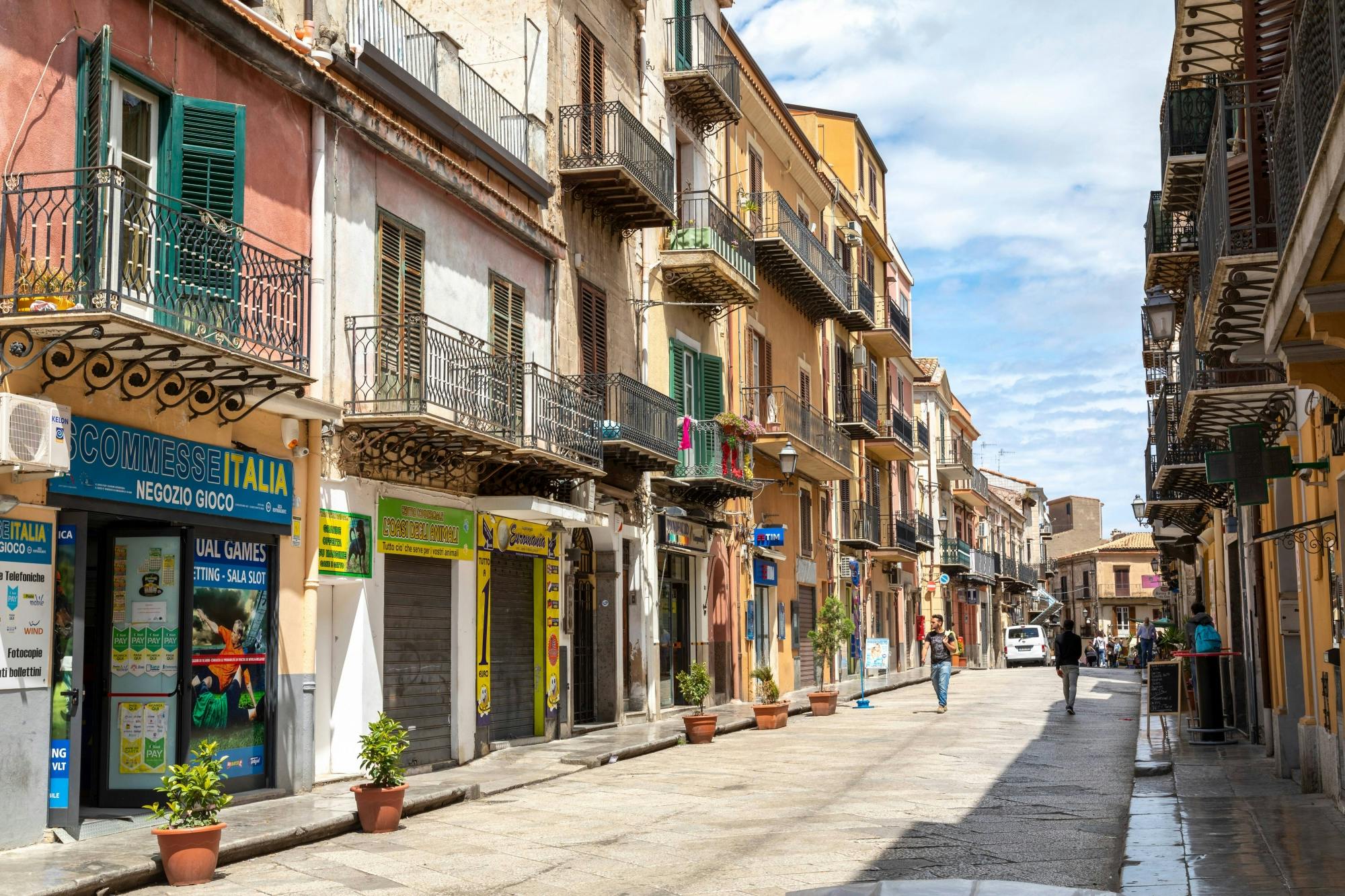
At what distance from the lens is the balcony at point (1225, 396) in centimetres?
1452

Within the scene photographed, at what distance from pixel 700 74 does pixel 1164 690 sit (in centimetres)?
1299

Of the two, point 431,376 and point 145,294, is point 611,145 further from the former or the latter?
point 145,294

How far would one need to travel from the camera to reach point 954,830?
1151cm

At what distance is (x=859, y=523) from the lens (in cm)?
4109

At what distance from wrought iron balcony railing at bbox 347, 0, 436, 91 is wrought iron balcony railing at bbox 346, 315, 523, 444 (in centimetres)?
→ 302

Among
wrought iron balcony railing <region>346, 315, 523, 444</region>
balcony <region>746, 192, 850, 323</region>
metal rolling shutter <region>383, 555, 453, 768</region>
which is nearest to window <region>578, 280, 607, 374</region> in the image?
wrought iron balcony railing <region>346, 315, 523, 444</region>

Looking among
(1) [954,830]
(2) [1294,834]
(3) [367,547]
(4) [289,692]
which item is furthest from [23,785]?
(2) [1294,834]

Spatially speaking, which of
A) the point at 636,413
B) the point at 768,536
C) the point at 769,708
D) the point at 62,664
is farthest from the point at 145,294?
the point at 768,536

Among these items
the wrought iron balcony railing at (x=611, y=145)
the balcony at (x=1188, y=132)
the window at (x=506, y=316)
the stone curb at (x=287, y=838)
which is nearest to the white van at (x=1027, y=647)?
the wrought iron balcony railing at (x=611, y=145)

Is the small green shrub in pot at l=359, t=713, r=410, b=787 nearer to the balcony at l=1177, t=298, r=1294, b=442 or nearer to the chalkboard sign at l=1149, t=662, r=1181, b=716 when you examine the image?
the balcony at l=1177, t=298, r=1294, b=442

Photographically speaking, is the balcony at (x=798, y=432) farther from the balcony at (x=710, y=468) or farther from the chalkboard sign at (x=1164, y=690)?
the chalkboard sign at (x=1164, y=690)

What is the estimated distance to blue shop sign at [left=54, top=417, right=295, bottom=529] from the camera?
11.1 m

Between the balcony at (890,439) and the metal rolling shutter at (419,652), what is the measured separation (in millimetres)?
24515

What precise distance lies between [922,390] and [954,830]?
4840 centimetres
